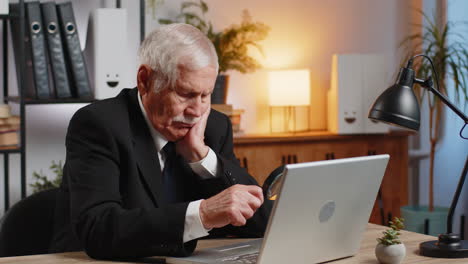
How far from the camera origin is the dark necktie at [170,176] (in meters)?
2.05

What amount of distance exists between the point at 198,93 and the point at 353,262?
0.61 metres

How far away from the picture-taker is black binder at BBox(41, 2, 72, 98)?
11.5 feet

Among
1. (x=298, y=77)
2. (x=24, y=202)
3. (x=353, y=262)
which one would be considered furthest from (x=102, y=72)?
(x=353, y=262)

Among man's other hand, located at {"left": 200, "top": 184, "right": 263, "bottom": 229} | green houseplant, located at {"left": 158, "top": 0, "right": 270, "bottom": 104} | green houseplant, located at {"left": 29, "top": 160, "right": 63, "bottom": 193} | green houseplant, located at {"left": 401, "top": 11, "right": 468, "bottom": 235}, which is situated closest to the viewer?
man's other hand, located at {"left": 200, "top": 184, "right": 263, "bottom": 229}

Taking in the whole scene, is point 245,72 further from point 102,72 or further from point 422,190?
point 422,190

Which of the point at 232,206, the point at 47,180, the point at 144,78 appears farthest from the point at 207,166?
the point at 47,180

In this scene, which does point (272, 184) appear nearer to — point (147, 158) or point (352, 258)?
point (352, 258)

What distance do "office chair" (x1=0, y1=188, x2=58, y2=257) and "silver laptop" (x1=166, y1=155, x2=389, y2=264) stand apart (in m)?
0.58

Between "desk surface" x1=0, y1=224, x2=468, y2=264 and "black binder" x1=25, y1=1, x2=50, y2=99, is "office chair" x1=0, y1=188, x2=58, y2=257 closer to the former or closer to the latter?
"desk surface" x1=0, y1=224, x2=468, y2=264

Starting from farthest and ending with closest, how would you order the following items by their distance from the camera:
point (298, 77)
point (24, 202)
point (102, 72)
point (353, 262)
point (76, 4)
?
point (298, 77)
point (76, 4)
point (102, 72)
point (24, 202)
point (353, 262)

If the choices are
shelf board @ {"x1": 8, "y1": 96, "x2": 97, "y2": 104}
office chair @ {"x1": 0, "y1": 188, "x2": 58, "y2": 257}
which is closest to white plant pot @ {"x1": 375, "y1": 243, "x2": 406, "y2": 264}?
office chair @ {"x1": 0, "y1": 188, "x2": 58, "y2": 257}

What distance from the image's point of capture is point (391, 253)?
1.63 m

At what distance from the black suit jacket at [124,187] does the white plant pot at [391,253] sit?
1.42ft

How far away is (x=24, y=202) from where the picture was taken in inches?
→ 82.4
